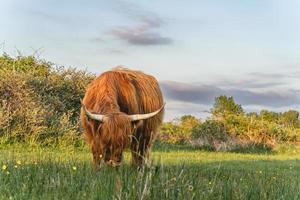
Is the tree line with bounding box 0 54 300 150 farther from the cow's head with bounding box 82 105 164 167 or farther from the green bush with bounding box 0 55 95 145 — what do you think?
the cow's head with bounding box 82 105 164 167

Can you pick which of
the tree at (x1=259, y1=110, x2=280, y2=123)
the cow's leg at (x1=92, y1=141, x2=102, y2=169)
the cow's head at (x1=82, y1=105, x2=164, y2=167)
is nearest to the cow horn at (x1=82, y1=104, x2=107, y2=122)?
the cow's head at (x1=82, y1=105, x2=164, y2=167)

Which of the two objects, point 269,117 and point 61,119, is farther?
point 269,117

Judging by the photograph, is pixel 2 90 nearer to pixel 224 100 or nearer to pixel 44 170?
pixel 44 170

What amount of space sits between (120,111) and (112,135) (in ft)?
4.01

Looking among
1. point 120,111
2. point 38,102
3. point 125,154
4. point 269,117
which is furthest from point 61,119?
point 269,117

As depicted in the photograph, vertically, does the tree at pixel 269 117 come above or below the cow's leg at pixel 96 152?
above

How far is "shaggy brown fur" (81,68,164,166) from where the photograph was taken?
912 cm

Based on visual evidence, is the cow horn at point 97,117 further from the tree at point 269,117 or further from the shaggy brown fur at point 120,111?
the tree at point 269,117

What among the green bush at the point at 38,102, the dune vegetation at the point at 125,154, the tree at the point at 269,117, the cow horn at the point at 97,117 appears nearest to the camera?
the dune vegetation at the point at 125,154

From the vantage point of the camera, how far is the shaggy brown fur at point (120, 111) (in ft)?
29.9

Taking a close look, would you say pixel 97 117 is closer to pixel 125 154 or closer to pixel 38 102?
pixel 125 154

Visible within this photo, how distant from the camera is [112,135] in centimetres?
907

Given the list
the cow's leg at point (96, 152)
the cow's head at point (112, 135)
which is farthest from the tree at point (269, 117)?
the cow's head at point (112, 135)

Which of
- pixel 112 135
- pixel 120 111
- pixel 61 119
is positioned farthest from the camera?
pixel 61 119
